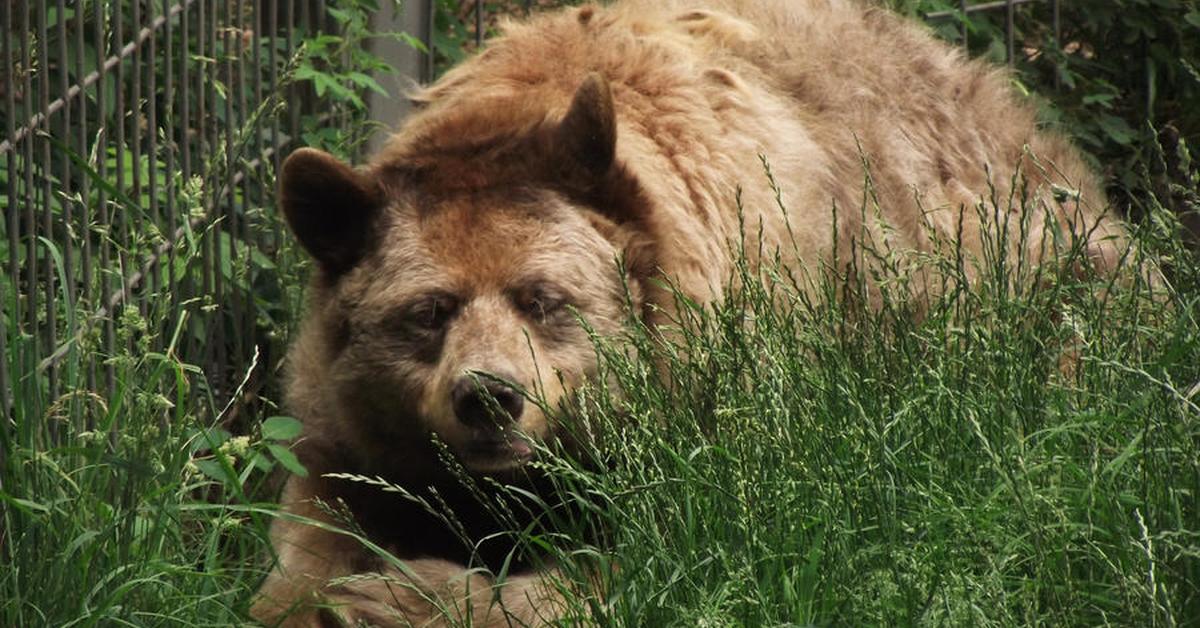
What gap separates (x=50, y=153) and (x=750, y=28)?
2218mm

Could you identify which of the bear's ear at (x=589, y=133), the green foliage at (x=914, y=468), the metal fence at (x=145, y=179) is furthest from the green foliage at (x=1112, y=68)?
the green foliage at (x=914, y=468)

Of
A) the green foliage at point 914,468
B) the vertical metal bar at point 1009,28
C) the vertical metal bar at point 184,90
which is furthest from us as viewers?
the vertical metal bar at point 1009,28

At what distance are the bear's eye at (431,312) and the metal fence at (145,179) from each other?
1.55 ft

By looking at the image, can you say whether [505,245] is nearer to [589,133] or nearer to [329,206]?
[589,133]

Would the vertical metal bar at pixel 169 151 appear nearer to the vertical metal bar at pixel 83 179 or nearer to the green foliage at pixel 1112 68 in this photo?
the vertical metal bar at pixel 83 179

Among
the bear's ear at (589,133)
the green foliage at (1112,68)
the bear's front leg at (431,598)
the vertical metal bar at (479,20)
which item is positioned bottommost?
the bear's front leg at (431,598)

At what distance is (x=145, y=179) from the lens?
19.2 feet

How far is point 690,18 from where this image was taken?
20.2 feet

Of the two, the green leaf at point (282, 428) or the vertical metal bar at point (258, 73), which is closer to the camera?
the green leaf at point (282, 428)

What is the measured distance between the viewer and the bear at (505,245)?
15.6ft

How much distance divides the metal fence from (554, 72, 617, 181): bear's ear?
2.64ft

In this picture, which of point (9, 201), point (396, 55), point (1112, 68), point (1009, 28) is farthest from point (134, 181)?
point (1112, 68)

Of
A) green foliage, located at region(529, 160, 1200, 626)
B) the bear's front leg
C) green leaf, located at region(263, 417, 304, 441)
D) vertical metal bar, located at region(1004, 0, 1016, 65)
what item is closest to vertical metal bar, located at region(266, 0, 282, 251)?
green leaf, located at region(263, 417, 304, 441)

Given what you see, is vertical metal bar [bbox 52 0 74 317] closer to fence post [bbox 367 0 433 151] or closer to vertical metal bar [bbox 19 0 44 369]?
vertical metal bar [bbox 19 0 44 369]
